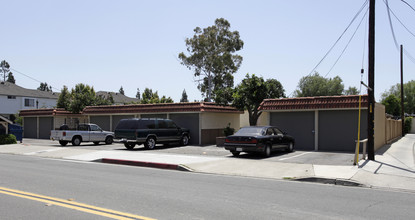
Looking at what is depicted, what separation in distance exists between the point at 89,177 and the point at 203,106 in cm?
1460

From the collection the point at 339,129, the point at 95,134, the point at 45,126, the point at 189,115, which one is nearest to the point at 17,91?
the point at 45,126

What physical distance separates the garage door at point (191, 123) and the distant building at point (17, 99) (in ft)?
133

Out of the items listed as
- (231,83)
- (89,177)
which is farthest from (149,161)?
(231,83)

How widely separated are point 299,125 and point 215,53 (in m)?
25.1

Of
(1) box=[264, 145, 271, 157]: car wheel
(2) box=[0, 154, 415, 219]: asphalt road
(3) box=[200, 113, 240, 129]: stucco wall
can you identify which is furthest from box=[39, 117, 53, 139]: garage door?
(1) box=[264, 145, 271, 157]: car wheel

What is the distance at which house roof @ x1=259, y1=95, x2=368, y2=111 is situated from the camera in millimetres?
18984

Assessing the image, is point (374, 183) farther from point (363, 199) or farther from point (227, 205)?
point (227, 205)

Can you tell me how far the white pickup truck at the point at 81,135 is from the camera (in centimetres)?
2511

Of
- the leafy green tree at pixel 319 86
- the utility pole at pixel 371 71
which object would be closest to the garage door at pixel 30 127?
the utility pole at pixel 371 71

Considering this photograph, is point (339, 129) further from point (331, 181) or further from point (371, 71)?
point (331, 181)

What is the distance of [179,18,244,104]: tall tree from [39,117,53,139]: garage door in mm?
17627

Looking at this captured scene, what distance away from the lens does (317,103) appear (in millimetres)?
20047

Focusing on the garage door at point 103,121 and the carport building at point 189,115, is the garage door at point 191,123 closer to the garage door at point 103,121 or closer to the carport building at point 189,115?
the carport building at point 189,115

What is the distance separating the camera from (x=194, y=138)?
2562cm
